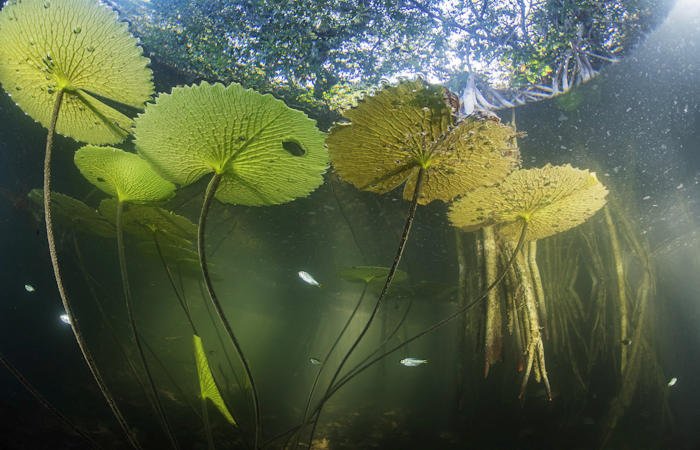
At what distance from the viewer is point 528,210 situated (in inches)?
76.4

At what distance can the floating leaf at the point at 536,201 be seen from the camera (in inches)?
65.1

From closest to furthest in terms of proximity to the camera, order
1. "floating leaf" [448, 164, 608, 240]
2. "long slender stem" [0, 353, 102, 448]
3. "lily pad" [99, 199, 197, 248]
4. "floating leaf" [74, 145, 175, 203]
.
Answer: "long slender stem" [0, 353, 102, 448], "floating leaf" [74, 145, 175, 203], "floating leaf" [448, 164, 608, 240], "lily pad" [99, 199, 197, 248]

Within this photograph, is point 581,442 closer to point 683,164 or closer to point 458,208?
point 683,164

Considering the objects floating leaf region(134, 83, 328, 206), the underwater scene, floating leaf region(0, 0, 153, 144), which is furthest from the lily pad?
floating leaf region(134, 83, 328, 206)

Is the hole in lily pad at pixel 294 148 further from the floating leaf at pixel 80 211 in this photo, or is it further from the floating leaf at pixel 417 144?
the floating leaf at pixel 80 211

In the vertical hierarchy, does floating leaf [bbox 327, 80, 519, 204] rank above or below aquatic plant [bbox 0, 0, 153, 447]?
below

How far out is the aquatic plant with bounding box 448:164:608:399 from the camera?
168 centimetres

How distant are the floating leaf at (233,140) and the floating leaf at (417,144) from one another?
0.15m

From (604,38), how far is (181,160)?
16.1ft

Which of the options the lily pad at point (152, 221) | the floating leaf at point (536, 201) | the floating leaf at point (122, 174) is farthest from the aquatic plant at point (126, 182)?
the floating leaf at point (536, 201)

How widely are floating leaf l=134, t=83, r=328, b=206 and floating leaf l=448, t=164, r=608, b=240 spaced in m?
0.95

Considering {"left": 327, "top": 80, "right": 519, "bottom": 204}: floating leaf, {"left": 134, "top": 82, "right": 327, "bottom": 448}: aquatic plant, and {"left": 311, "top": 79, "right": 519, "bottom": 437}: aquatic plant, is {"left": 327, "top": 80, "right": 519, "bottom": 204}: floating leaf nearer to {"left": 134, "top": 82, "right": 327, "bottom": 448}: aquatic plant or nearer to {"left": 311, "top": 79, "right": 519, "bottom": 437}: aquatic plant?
{"left": 311, "top": 79, "right": 519, "bottom": 437}: aquatic plant

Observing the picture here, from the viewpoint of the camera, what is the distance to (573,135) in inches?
174

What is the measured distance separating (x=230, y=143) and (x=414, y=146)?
2.40ft
